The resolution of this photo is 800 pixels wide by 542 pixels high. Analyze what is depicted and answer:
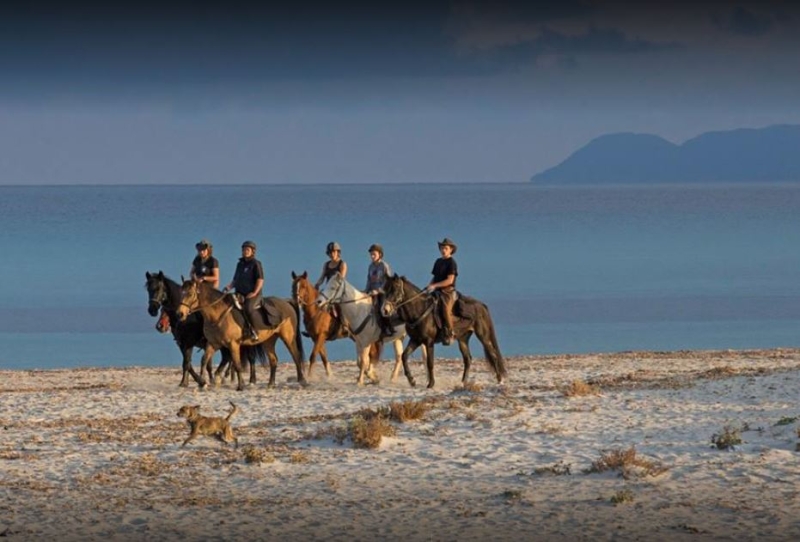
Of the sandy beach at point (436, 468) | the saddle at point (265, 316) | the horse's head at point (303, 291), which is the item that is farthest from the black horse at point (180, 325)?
the sandy beach at point (436, 468)

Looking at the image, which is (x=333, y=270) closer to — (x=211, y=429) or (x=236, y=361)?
(x=236, y=361)

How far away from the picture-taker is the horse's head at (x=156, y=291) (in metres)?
22.9

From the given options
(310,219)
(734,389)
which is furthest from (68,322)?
(310,219)

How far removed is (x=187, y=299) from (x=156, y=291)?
558 millimetres

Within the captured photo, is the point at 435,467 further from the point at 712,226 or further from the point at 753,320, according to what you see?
the point at 712,226

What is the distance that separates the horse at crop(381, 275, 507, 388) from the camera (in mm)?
22672

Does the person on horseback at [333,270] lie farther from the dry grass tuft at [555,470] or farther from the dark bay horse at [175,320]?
the dry grass tuft at [555,470]

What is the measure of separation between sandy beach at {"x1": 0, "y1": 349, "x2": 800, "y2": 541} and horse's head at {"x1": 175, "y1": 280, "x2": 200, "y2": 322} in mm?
1814

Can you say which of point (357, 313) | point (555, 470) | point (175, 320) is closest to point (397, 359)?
point (357, 313)

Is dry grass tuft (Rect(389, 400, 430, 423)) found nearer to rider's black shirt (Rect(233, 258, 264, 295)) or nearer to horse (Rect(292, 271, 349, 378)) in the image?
rider's black shirt (Rect(233, 258, 264, 295))

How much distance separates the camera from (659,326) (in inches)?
2055

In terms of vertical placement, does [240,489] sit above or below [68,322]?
below

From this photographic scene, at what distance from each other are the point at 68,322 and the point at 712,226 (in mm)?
93419

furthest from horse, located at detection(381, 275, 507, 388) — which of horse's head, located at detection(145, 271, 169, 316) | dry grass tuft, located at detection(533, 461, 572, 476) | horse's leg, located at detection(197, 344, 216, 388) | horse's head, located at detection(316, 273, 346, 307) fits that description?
dry grass tuft, located at detection(533, 461, 572, 476)
